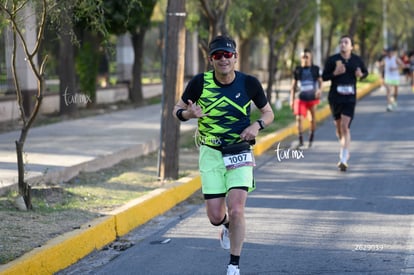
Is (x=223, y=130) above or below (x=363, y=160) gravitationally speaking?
above

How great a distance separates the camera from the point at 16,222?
343 inches

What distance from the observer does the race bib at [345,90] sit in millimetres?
13047

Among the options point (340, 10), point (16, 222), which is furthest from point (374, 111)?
point (16, 222)

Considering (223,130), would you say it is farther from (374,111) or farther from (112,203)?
(374,111)

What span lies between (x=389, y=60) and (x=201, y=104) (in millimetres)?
17770

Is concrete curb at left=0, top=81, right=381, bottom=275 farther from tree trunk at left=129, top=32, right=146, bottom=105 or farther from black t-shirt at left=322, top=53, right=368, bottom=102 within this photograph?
tree trunk at left=129, top=32, right=146, bottom=105

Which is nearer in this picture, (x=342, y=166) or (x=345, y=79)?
(x=345, y=79)

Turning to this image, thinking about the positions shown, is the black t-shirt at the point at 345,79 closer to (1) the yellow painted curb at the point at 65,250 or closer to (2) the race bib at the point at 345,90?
(2) the race bib at the point at 345,90

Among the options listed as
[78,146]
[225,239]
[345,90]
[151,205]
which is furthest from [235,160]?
[78,146]

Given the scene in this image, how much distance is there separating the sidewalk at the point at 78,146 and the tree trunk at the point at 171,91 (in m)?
1.37

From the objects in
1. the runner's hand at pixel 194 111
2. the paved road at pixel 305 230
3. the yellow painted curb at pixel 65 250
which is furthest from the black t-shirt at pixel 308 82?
the runner's hand at pixel 194 111

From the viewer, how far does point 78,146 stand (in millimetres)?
15250

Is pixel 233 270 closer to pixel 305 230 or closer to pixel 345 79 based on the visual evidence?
pixel 305 230

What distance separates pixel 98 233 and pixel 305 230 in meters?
2.14
